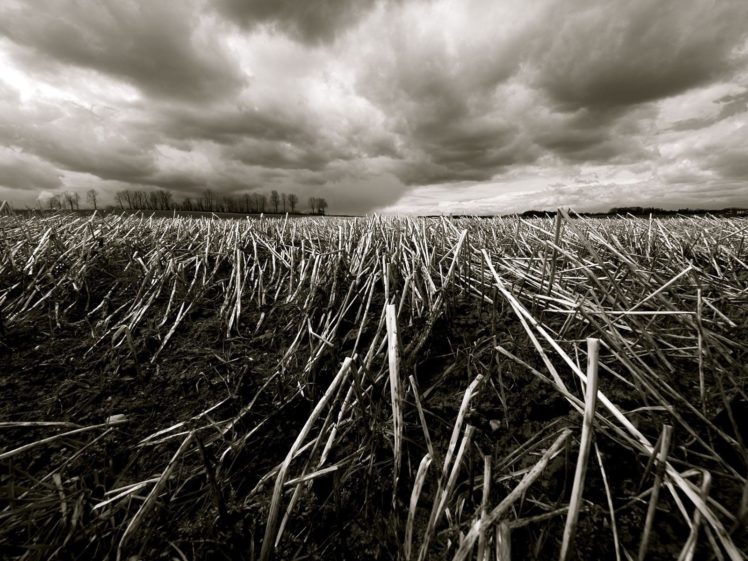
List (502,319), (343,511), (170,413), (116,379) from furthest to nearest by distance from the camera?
A: (502,319) → (116,379) → (170,413) → (343,511)

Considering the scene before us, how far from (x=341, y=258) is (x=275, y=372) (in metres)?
1.48

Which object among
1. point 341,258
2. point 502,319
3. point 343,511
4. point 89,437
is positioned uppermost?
point 341,258

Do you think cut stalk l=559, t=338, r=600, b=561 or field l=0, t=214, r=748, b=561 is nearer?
cut stalk l=559, t=338, r=600, b=561

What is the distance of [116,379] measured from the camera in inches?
76.7

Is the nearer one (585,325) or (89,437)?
(89,437)

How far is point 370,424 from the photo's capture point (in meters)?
1.59

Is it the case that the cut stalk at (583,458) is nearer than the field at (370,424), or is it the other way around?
the cut stalk at (583,458)

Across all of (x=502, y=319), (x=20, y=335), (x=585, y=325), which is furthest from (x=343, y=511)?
(x=20, y=335)

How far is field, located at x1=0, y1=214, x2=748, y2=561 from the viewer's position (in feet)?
3.90

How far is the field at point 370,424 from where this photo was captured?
1.19 meters

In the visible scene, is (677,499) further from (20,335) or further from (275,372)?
(20,335)

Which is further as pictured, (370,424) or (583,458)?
(370,424)

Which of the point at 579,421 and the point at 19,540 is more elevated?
the point at 579,421

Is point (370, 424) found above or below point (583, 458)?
below
